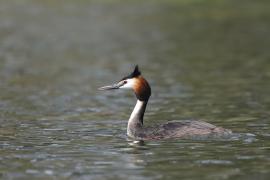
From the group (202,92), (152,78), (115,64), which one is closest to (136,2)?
(115,64)

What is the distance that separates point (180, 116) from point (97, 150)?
499cm

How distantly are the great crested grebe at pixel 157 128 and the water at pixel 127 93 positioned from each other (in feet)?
0.95

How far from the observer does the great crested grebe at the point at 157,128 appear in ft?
55.0

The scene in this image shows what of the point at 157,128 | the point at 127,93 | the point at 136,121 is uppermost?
the point at 127,93

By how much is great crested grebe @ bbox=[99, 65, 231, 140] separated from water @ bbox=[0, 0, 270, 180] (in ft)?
0.95

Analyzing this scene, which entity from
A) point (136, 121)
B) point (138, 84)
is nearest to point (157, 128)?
point (136, 121)

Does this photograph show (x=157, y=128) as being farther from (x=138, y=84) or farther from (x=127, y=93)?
(x=127, y=93)

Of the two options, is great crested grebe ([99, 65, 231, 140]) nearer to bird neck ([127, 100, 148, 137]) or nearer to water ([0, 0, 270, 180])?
bird neck ([127, 100, 148, 137])

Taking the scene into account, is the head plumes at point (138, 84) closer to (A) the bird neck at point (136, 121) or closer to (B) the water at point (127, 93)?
(A) the bird neck at point (136, 121)

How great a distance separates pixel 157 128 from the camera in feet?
56.1

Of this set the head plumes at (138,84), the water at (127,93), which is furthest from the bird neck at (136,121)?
the water at (127,93)

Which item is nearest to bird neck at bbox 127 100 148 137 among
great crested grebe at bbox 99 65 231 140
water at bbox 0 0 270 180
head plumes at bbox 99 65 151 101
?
great crested grebe at bbox 99 65 231 140

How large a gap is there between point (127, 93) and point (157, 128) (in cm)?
882

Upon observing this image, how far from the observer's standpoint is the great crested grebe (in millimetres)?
16766
